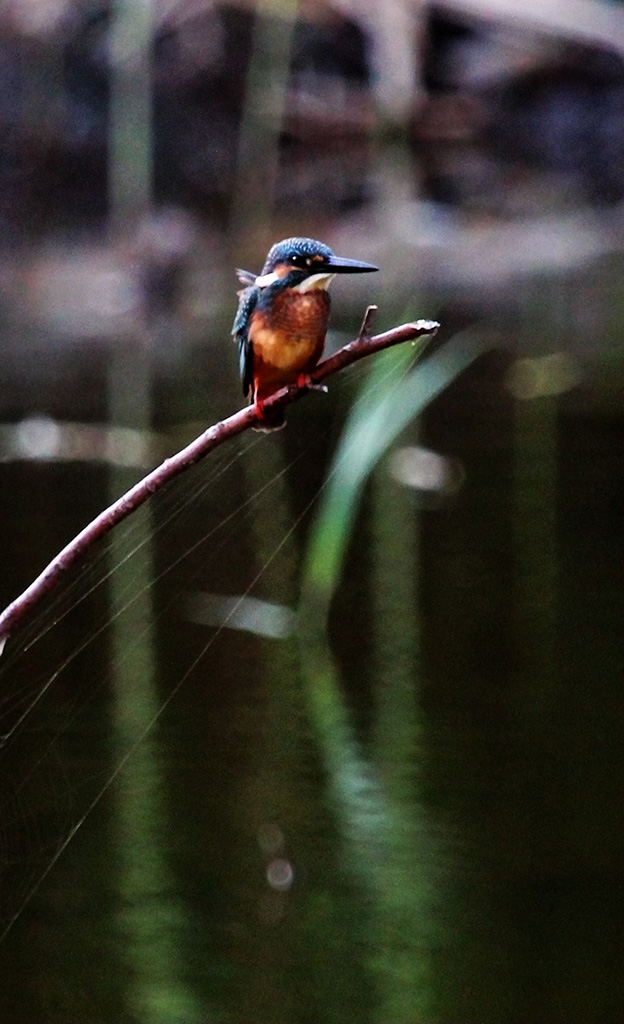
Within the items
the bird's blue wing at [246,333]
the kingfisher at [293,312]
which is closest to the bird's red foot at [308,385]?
the kingfisher at [293,312]

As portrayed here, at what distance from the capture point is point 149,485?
200 cm

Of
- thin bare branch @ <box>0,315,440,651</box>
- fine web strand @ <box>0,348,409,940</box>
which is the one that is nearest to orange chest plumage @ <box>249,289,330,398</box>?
fine web strand @ <box>0,348,409,940</box>

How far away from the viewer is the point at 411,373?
468 cm

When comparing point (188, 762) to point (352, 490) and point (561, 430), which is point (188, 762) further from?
point (561, 430)

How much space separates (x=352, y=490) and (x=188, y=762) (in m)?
0.68

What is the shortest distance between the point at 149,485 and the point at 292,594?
3148mm

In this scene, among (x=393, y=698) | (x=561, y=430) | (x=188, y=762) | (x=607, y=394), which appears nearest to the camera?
(x=188, y=762)

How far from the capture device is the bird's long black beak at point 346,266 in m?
2.42

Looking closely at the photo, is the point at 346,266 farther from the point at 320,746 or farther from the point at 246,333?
the point at 320,746

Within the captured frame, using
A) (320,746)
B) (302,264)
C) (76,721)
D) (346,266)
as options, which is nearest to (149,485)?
(346,266)

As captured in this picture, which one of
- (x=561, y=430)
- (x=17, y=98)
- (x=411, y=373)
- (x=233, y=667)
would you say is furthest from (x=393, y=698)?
(x=17, y=98)

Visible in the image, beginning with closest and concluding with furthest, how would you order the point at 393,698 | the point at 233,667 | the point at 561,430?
the point at 393,698, the point at 233,667, the point at 561,430

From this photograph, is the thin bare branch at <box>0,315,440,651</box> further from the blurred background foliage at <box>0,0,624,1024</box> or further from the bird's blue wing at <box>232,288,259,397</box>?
the bird's blue wing at <box>232,288,259,397</box>

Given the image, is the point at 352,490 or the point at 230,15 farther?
the point at 230,15
